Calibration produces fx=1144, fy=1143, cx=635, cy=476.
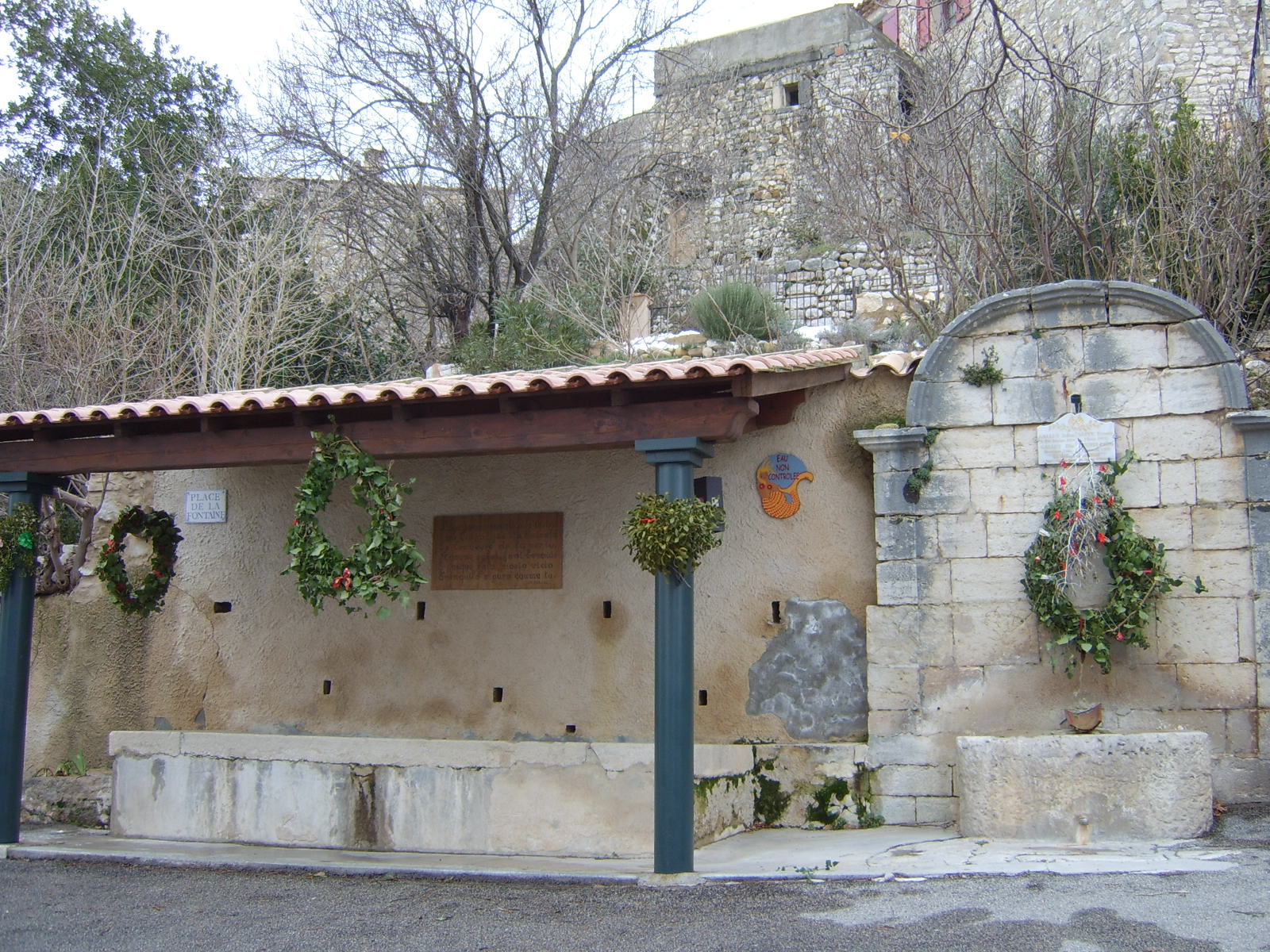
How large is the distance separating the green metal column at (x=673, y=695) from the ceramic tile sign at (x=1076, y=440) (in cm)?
215

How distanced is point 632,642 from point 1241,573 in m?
3.50

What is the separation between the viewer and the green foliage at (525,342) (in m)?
13.3

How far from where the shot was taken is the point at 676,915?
5121mm

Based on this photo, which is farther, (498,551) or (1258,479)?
(498,551)

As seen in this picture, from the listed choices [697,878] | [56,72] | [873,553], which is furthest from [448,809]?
[56,72]

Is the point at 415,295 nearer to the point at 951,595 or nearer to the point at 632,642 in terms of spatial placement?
the point at 632,642

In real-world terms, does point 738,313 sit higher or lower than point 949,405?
higher

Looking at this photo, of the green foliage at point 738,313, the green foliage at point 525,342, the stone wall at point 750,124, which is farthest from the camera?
the stone wall at point 750,124

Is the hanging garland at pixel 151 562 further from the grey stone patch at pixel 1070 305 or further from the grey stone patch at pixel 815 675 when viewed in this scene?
the grey stone patch at pixel 1070 305

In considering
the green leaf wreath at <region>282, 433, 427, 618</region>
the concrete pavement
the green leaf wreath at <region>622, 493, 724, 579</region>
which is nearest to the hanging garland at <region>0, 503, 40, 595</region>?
the concrete pavement

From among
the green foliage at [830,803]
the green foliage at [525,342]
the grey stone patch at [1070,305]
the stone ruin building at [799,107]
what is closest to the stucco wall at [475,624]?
the green foliage at [830,803]

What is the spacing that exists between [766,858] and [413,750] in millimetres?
2334

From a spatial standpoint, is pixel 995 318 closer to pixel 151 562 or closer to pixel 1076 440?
pixel 1076 440

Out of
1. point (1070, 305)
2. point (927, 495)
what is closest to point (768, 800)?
point (927, 495)
